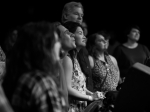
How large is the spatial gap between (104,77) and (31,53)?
8.50 ft

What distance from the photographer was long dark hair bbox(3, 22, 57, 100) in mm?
2228

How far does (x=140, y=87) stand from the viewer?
297 centimetres

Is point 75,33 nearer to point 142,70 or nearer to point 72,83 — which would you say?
point 72,83

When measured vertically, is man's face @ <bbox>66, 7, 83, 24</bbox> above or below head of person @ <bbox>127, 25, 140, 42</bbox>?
above

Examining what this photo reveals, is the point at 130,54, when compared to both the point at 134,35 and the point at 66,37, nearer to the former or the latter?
the point at 134,35

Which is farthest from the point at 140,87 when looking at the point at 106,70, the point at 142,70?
the point at 106,70

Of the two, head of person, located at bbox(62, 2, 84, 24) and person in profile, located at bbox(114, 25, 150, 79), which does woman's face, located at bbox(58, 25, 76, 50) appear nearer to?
head of person, located at bbox(62, 2, 84, 24)

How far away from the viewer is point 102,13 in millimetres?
8641

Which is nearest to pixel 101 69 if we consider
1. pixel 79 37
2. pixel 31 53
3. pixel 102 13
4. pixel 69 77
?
pixel 79 37

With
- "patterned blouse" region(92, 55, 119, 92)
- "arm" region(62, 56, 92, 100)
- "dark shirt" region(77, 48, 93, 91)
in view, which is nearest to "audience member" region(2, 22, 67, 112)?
"arm" region(62, 56, 92, 100)

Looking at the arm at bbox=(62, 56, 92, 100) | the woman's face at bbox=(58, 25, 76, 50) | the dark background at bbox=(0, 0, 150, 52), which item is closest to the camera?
the woman's face at bbox=(58, 25, 76, 50)

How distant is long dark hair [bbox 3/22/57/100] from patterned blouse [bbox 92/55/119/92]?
96.7 inches

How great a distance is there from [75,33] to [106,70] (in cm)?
112

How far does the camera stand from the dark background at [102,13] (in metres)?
8.10
